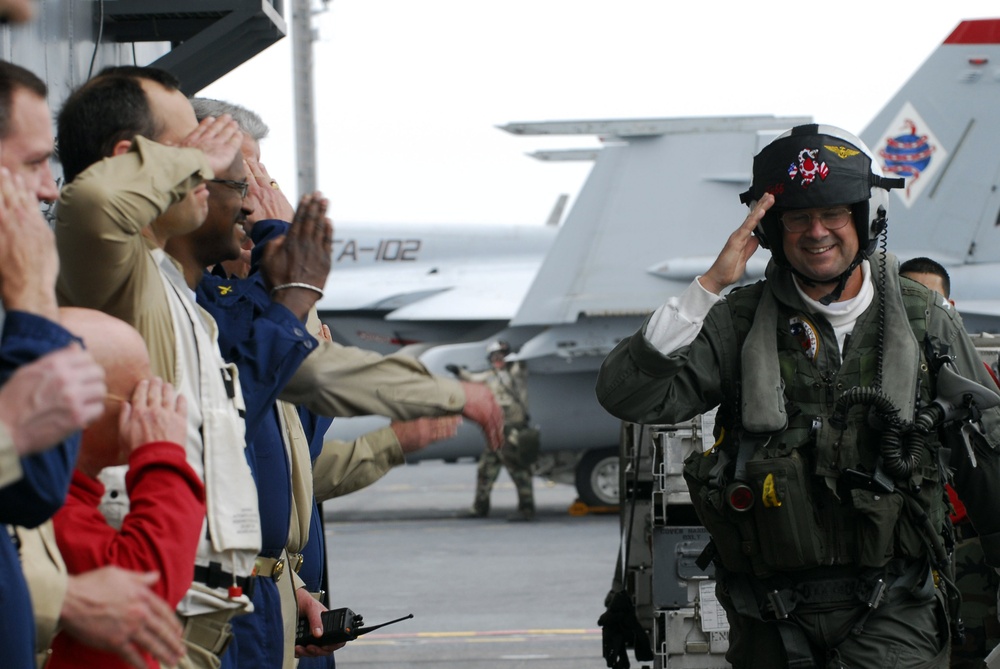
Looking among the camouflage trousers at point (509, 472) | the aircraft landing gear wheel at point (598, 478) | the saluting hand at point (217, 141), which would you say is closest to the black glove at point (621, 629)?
the saluting hand at point (217, 141)

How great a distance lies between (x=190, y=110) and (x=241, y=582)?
1.00 metres

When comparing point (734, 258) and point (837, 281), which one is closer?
point (734, 258)

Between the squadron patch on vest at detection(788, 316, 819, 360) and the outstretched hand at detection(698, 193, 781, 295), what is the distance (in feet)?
0.85

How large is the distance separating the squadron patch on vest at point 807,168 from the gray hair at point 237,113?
1.57 metres

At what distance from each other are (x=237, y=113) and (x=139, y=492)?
187 centimetres

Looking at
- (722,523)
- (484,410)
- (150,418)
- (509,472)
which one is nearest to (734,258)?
(722,523)

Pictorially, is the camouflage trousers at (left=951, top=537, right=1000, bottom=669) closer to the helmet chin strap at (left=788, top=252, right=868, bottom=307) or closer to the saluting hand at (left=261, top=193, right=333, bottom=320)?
the helmet chin strap at (left=788, top=252, right=868, bottom=307)

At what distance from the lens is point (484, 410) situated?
7.77ft

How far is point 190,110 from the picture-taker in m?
2.76

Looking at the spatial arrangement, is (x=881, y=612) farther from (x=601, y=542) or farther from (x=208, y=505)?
(x=601, y=542)

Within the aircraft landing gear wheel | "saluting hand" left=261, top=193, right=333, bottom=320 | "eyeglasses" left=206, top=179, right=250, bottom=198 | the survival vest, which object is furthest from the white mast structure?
"saluting hand" left=261, top=193, right=333, bottom=320

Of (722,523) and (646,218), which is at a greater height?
(722,523)

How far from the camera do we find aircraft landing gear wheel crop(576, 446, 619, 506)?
53.8 feet

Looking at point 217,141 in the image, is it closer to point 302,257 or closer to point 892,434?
point 302,257
